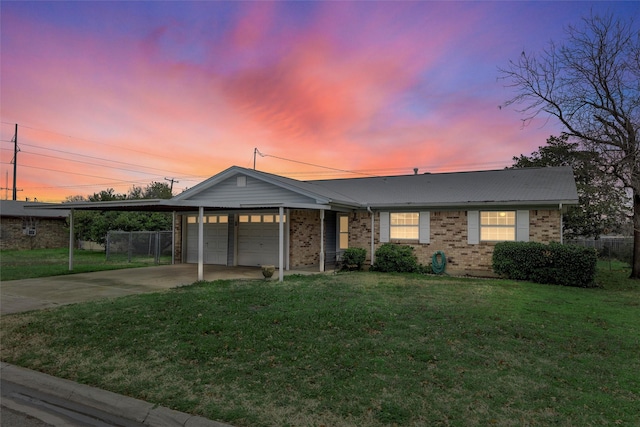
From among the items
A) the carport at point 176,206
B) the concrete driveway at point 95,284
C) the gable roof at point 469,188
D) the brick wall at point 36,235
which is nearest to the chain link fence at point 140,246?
the carport at point 176,206

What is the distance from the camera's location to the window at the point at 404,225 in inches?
576

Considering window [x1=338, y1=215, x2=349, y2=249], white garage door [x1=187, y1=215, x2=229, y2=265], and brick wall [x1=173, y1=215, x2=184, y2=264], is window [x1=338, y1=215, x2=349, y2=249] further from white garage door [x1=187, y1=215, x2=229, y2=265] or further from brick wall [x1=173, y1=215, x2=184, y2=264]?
brick wall [x1=173, y1=215, x2=184, y2=264]

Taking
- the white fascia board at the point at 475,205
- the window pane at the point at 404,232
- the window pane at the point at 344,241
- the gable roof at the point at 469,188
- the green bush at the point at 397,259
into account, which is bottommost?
the green bush at the point at 397,259

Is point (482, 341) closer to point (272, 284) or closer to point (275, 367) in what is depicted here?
point (275, 367)

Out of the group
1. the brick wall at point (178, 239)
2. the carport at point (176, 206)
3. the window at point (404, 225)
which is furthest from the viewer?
the brick wall at point (178, 239)

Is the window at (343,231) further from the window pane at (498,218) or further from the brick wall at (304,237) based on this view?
the window pane at (498,218)

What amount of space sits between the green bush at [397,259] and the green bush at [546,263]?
2.90 metres

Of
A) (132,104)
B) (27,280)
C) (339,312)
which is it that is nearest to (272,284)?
(339,312)

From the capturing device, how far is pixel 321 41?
12.5m

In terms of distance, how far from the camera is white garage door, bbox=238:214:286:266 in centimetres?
1530

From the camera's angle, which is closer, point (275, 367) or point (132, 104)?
point (275, 367)

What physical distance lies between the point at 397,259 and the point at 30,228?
89.3 feet

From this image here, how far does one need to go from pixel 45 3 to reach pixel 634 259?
866 inches

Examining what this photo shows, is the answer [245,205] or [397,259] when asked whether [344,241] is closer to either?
[397,259]
